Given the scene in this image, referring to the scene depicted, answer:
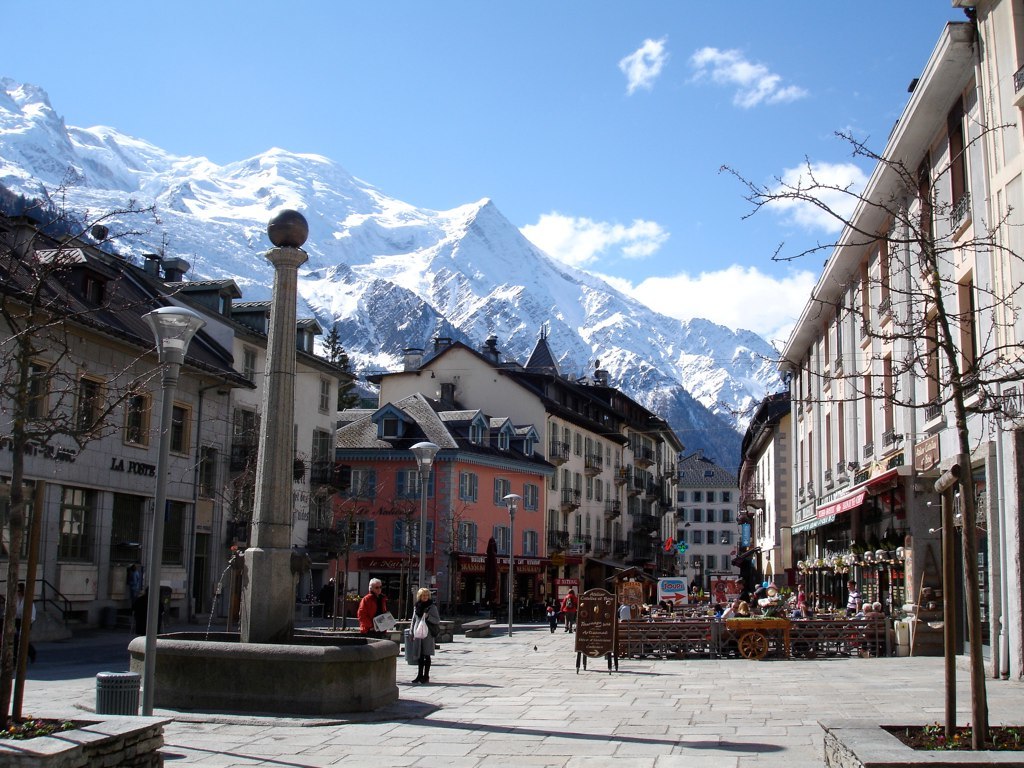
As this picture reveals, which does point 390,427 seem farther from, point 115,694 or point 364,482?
point 115,694

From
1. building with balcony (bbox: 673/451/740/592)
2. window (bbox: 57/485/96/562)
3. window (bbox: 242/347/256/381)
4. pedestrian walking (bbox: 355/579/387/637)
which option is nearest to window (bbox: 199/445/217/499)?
window (bbox: 242/347/256/381)

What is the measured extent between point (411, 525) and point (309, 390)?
9560 millimetres

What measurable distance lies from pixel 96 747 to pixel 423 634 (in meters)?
10.0

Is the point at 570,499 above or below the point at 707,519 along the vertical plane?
below

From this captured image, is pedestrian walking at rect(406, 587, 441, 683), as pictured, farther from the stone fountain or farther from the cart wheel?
the cart wheel

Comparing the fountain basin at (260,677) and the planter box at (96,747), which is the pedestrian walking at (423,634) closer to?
the fountain basin at (260,677)

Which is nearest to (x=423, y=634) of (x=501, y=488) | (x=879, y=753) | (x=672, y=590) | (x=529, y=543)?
(x=879, y=753)

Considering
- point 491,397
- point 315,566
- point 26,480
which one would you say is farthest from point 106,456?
point 491,397

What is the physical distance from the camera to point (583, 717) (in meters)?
12.8

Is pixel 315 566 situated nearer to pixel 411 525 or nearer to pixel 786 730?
pixel 411 525

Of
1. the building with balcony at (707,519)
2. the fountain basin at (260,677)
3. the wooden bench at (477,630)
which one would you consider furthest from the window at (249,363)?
the building with balcony at (707,519)

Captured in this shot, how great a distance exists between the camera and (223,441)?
115 ft

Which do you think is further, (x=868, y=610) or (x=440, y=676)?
(x=868, y=610)

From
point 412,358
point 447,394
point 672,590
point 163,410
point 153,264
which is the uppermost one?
point 412,358
